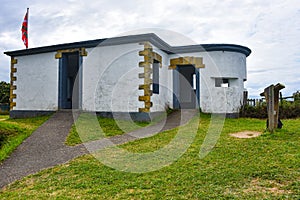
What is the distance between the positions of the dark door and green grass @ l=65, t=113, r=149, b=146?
4.22 metres

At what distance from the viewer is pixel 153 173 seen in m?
4.09

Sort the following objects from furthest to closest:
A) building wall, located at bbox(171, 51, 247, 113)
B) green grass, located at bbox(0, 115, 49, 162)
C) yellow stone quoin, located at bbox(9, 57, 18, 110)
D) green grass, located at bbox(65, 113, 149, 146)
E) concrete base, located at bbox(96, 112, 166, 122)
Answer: yellow stone quoin, located at bbox(9, 57, 18, 110)
building wall, located at bbox(171, 51, 247, 113)
concrete base, located at bbox(96, 112, 166, 122)
green grass, located at bbox(65, 113, 149, 146)
green grass, located at bbox(0, 115, 49, 162)

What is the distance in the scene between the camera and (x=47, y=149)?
600cm

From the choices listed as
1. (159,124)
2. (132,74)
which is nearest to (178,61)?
(132,74)

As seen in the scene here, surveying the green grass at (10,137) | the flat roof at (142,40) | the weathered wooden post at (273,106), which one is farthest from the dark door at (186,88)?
the green grass at (10,137)

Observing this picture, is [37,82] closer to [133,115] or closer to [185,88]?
[133,115]

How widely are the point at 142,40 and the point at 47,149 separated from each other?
5774 millimetres

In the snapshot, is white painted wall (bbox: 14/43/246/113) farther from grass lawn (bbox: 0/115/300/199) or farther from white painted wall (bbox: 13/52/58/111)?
grass lawn (bbox: 0/115/300/199)

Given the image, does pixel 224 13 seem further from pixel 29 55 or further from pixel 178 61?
pixel 29 55

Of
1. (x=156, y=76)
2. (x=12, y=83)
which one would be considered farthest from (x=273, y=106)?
(x=12, y=83)

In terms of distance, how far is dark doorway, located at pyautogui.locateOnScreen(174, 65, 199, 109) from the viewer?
12.7 meters

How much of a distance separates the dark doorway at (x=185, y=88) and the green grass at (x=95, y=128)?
3793 millimetres

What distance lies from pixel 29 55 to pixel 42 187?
400 inches

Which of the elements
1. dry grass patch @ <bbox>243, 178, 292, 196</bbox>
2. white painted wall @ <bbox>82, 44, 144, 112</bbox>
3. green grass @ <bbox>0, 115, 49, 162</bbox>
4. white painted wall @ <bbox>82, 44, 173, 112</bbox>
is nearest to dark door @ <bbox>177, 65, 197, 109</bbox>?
white painted wall @ <bbox>82, 44, 173, 112</bbox>
